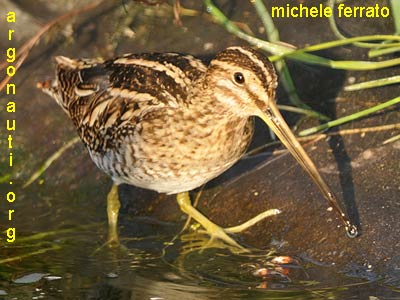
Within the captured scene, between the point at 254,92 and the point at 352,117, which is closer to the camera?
the point at 254,92

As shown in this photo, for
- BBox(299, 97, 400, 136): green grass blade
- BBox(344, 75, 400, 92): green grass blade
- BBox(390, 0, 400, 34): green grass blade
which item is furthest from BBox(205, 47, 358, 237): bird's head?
BBox(390, 0, 400, 34): green grass blade

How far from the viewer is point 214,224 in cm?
634

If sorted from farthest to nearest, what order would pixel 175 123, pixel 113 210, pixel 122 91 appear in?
1. pixel 113 210
2. pixel 122 91
3. pixel 175 123

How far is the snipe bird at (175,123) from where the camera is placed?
5.82 m

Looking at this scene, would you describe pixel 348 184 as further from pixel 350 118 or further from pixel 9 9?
pixel 9 9

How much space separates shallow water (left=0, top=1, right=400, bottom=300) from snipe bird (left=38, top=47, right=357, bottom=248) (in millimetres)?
198

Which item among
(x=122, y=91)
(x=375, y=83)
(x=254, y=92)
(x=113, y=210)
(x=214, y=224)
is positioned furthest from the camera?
(x=113, y=210)

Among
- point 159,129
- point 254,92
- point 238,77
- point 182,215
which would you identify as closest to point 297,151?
point 254,92

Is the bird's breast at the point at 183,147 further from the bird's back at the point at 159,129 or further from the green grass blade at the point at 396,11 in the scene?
the green grass blade at the point at 396,11

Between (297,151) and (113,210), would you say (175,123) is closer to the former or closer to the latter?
(297,151)

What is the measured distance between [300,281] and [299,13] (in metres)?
2.45

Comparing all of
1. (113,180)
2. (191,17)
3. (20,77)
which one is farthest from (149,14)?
(113,180)

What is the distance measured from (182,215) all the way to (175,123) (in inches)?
31.5

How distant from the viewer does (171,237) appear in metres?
6.40
